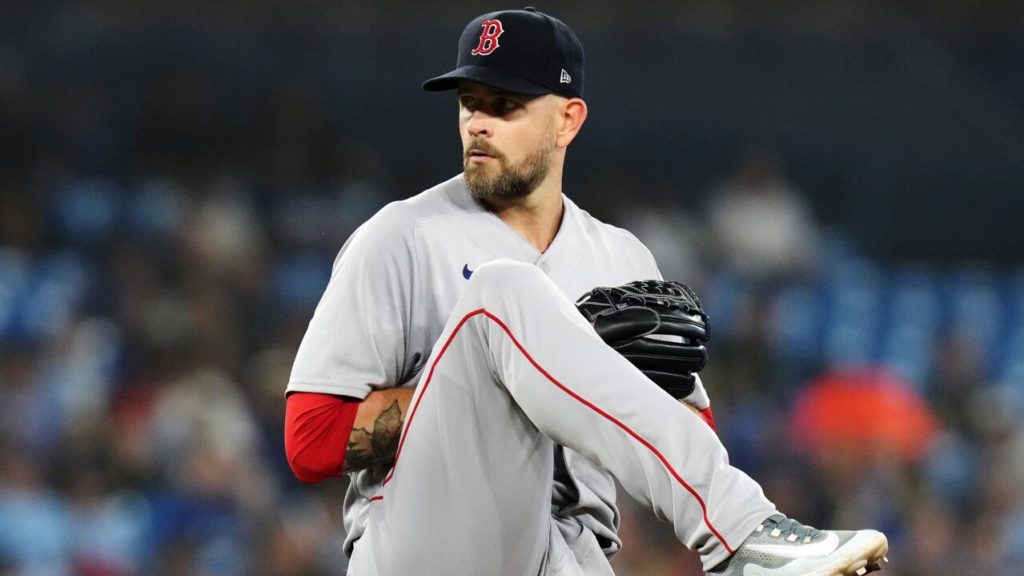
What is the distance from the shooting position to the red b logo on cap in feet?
6.95

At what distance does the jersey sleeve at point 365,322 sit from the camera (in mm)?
1975

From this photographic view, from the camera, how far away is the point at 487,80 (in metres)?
2.09

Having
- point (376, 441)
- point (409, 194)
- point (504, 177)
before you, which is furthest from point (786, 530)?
point (409, 194)

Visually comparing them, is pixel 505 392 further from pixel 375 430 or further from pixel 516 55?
pixel 516 55

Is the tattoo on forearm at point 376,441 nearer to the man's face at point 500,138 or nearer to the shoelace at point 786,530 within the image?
the man's face at point 500,138

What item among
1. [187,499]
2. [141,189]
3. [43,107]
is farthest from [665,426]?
[43,107]

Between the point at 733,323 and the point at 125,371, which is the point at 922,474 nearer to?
the point at 733,323

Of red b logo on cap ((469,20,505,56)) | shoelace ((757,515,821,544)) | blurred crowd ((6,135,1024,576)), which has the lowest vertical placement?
blurred crowd ((6,135,1024,576))

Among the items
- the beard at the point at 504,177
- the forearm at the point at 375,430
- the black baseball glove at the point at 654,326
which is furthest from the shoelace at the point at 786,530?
the beard at the point at 504,177

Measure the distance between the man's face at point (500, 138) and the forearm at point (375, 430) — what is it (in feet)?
1.24

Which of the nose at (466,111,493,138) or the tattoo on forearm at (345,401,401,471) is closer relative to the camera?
the tattoo on forearm at (345,401,401,471)

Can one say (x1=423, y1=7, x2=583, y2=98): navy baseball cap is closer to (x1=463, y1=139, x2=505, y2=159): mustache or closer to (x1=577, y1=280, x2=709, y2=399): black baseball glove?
(x1=463, y1=139, x2=505, y2=159): mustache

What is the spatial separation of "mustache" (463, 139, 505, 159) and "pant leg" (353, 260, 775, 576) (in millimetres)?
325

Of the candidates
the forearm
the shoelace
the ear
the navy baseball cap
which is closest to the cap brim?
the navy baseball cap
